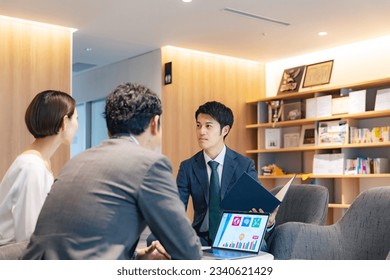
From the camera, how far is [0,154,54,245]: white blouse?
217 cm

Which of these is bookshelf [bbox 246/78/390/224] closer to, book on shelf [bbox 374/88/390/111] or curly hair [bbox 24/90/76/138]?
book on shelf [bbox 374/88/390/111]

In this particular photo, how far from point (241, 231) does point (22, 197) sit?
0.91 m

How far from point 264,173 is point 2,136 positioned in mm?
3549

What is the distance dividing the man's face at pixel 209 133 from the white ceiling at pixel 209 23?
223 cm

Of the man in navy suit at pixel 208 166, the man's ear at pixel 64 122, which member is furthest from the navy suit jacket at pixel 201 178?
the man's ear at pixel 64 122

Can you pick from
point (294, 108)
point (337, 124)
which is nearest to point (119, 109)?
point (337, 124)

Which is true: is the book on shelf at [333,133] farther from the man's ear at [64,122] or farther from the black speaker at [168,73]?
the man's ear at [64,122]

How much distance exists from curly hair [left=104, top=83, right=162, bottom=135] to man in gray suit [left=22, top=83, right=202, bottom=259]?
98 millimetres

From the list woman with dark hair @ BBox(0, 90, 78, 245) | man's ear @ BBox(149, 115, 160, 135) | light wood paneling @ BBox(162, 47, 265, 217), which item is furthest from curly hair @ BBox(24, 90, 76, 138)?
light wood paneling @ BBox(162, 47, 265, 217)

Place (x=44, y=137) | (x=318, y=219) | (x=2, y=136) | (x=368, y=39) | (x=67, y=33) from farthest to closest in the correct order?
(x=368, y=39) < (x=67, y=33) < (x=2, y=136) < (x=318, y=219) < (x=44, y=137)

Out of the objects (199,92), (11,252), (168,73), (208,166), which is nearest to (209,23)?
(168,73)

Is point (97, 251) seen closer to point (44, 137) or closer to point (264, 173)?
point (44, 137)

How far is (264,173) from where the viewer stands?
7402mm

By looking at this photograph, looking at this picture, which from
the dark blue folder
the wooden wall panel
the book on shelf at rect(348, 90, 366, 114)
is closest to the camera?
the dark blue folder
